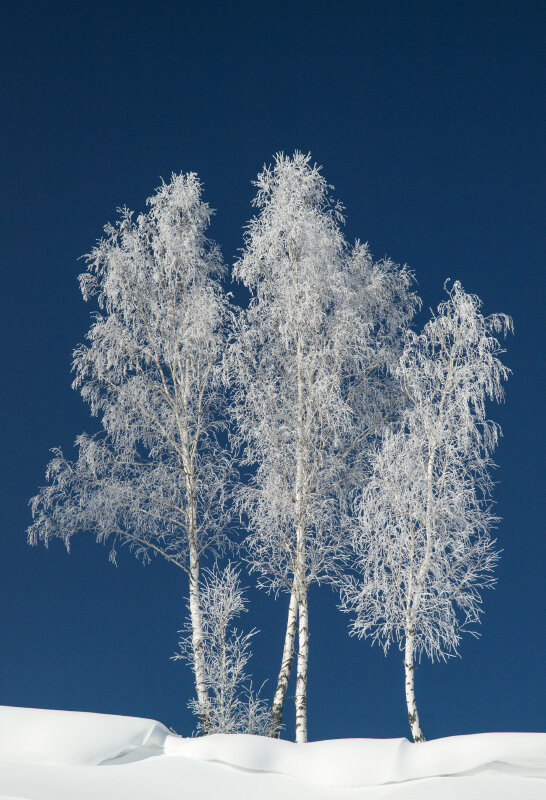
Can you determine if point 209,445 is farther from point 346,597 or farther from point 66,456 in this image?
point 346,597

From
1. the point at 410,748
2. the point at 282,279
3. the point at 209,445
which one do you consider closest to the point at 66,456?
the point at 209,445

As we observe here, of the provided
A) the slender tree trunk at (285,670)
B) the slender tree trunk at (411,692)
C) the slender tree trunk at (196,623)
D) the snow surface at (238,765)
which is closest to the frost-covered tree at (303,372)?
the slender tree trunk at (285,670)

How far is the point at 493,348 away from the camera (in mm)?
9664

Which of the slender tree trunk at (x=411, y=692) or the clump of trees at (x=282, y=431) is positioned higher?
the clump of trees at (x=282, y=431)

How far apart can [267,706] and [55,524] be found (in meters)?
3.36

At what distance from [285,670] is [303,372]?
3.45 m

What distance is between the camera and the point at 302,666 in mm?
9289

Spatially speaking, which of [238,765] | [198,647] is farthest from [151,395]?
[238,765]

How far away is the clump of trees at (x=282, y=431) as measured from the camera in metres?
9.14

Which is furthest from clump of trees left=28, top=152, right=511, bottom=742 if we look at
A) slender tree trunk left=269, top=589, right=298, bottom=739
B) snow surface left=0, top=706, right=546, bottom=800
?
snow surface left=0, top=706, right=546, bottom=800

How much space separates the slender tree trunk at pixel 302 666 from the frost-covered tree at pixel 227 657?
43 cm

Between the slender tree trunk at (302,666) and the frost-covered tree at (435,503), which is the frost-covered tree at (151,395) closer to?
the slender tree trunk at (302,666)

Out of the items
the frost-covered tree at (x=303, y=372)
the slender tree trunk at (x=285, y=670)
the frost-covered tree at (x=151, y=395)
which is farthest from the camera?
the frost-covered tree at (x=151, y=395)

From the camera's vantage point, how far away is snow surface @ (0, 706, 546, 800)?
494 centimetres
